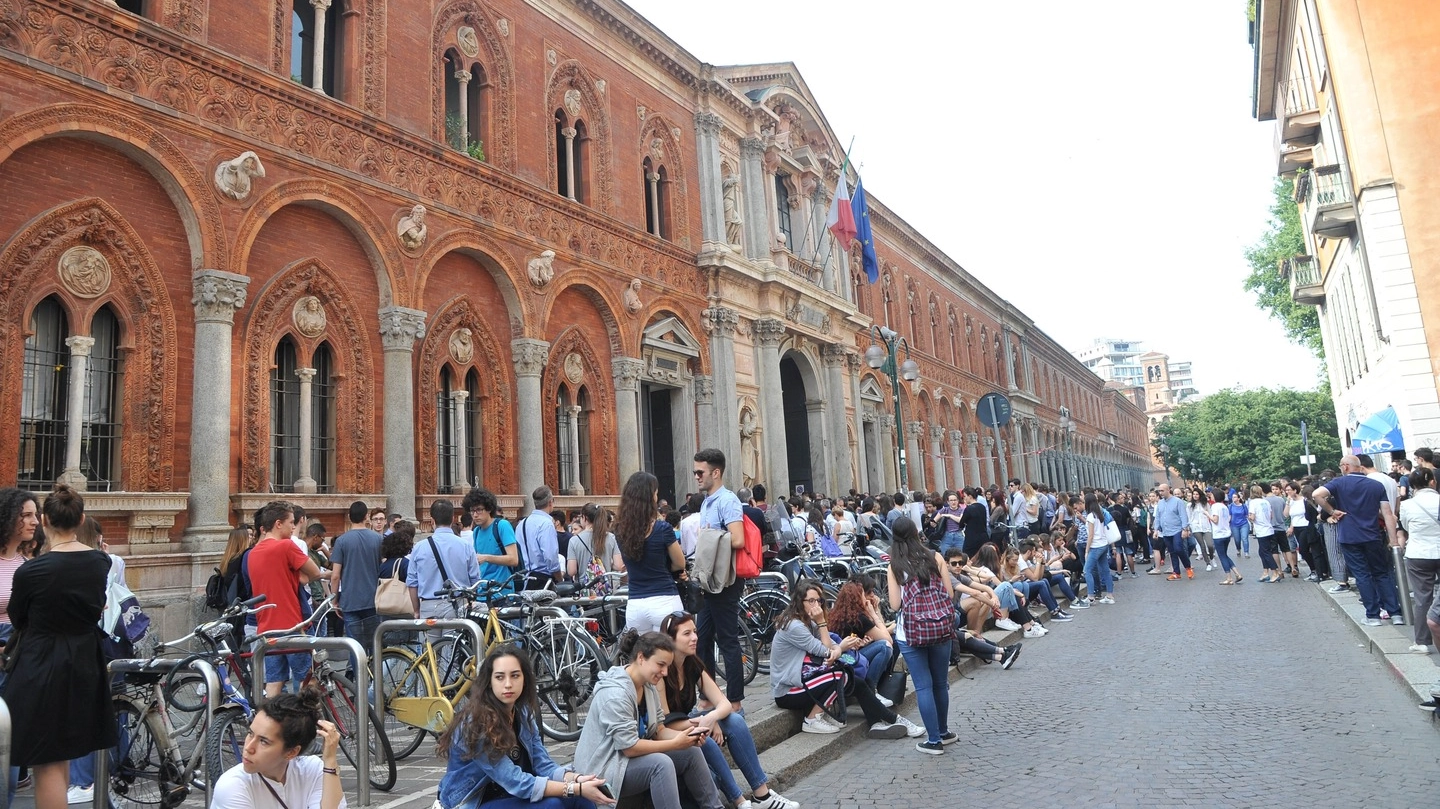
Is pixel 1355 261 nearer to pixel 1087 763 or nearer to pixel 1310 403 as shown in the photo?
pixel 1087 763

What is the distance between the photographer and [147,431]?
35.5 feet

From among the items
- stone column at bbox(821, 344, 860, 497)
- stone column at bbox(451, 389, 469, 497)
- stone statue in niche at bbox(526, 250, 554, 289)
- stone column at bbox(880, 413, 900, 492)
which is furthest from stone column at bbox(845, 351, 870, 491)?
stone column at bbox(451, 389, 469, 497)

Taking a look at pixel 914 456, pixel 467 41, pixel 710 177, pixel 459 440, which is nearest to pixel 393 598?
pixel 459 440

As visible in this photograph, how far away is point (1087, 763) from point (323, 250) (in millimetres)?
11534

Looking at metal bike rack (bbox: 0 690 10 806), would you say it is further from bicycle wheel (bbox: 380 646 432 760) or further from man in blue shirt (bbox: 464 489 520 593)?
man in blue shirt (bbox: 464 489 520 593)

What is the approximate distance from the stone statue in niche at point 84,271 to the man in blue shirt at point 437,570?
573 centimetres

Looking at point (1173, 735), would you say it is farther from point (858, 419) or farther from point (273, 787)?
point (858, 419)

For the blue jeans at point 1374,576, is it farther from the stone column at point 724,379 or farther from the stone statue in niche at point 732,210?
the stone statue in niche at point 732,210

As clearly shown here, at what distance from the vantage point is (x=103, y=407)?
10.6m

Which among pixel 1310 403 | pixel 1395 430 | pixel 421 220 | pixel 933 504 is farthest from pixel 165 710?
pixel 1310 403

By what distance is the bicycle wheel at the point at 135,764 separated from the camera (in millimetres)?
5410

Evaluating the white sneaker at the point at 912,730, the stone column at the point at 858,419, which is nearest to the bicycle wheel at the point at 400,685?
the white sneaker at the point at 912,730

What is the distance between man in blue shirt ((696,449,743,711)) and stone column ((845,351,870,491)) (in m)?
21.1

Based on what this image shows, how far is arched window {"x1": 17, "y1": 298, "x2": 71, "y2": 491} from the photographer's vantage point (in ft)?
32.7
